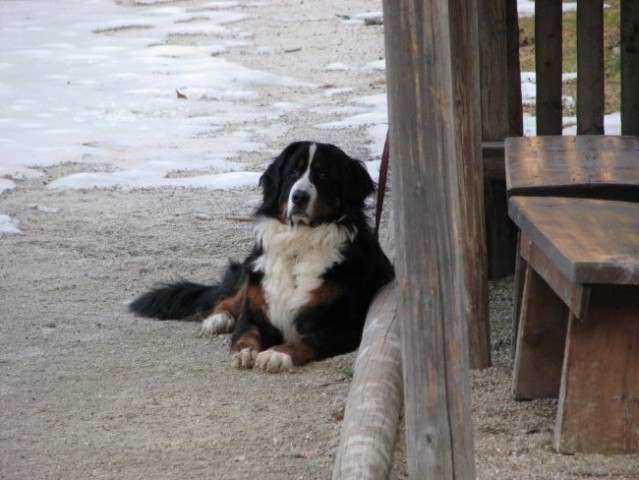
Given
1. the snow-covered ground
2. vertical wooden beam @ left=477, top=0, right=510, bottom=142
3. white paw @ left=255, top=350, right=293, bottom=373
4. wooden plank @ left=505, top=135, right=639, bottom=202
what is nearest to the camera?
wooden plank @ left=505, top=135, right=639, bottom=202

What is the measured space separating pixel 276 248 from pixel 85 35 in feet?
40.9

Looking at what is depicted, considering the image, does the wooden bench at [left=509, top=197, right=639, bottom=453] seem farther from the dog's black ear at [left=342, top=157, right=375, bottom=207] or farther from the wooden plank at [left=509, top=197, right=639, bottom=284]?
the dog's black ear at [left=342, top=157, right=375, bottom=207]

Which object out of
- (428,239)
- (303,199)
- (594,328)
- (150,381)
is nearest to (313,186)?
(303,199)

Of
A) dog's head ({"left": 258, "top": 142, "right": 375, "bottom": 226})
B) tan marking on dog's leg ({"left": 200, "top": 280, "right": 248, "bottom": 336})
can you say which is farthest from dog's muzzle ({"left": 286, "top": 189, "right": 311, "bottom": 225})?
tan marking on dog's leg ({"left": 200, "top": 280, "right": 248, "bottom": 336})

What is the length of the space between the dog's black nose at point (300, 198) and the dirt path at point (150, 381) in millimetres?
718

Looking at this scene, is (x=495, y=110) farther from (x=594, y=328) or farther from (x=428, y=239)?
(x=428, y=239)

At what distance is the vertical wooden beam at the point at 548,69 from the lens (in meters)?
5.75

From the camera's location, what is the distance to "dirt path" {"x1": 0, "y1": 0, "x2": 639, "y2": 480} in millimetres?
3479

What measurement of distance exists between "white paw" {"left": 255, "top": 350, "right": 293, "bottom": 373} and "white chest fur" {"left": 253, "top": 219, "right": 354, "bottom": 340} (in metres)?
0.38

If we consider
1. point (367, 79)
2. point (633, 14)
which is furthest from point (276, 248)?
point (367, 79)

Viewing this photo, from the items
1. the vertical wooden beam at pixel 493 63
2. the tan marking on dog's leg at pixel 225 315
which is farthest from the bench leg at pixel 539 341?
the vertical wooden beam at pixel 493 63

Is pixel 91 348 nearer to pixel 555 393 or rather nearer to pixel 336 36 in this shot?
pixel 555 393

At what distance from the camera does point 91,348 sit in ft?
16.1

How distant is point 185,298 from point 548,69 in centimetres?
226
